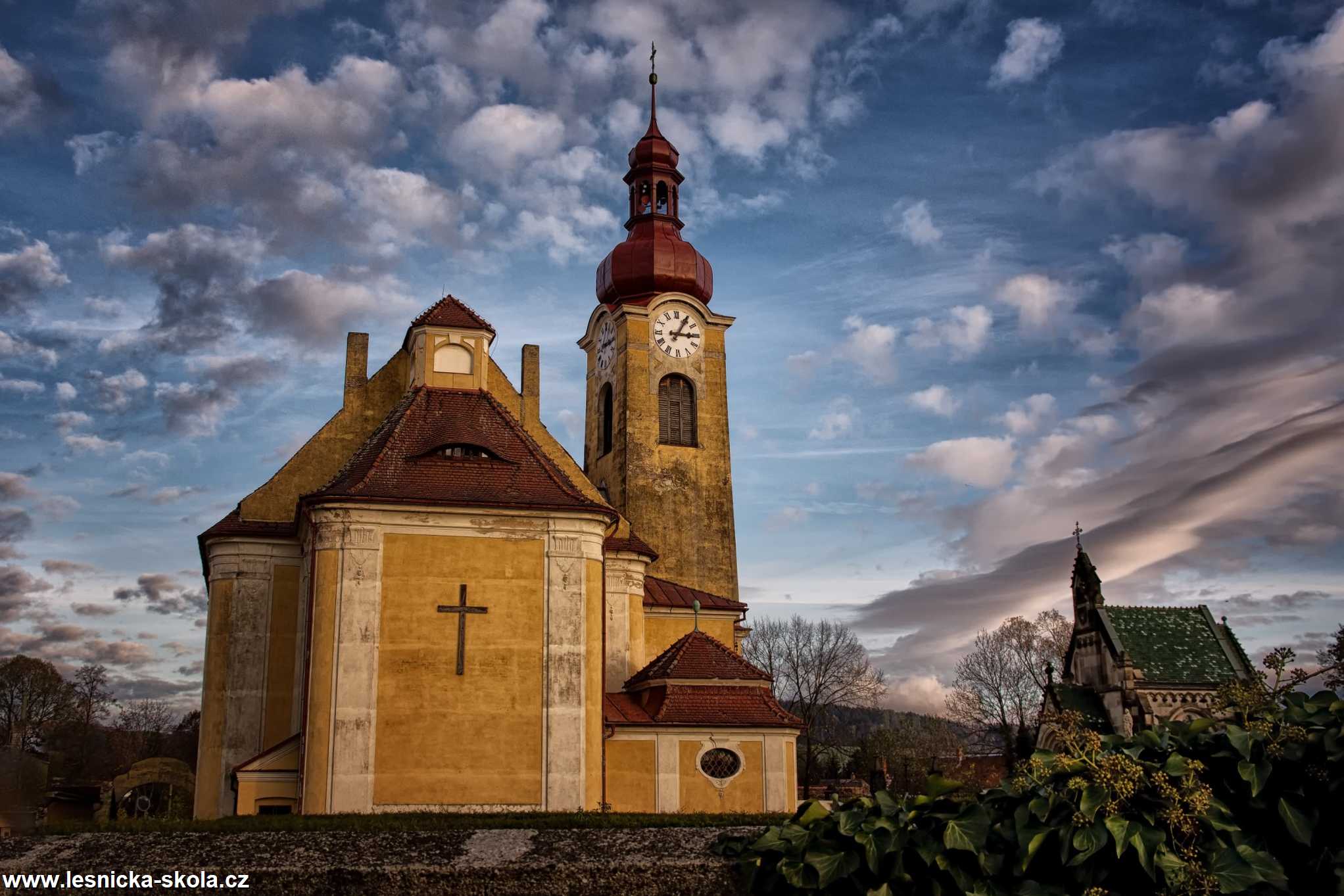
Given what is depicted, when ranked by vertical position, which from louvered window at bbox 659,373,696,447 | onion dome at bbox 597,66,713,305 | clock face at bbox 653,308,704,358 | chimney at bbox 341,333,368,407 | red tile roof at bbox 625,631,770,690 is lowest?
red tile roof at bbox 625,631,770,690

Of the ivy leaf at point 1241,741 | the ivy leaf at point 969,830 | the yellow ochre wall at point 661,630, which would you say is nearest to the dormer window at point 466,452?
the yellow ochre wall at point 661,630

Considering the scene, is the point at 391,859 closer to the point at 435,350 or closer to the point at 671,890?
the point at 671,890

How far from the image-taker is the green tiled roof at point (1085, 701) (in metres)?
44.7

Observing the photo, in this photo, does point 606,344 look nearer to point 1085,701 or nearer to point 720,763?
point 1085,701

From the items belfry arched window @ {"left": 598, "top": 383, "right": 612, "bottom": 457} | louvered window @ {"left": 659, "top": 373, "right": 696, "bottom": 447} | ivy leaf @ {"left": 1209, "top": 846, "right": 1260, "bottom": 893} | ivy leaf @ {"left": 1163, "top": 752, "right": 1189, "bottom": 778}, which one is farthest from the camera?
belfry arched window @ {"left": 598, "top": 383, "right": 612, "bottom": 457}

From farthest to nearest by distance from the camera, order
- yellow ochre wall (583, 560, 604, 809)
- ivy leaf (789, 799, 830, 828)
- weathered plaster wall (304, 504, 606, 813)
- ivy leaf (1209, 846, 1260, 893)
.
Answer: yellow ochre wall (583, 560, 604, 809) → weathered plaster wall (304, 504, 606, 813) → ivy leaf (789, 799, 830, 828) → ivy leaf (1209, 846, 1260, 893)

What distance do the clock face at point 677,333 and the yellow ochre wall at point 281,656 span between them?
21612mm

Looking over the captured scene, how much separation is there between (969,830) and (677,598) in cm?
2809

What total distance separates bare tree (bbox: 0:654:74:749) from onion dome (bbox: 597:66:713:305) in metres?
47.9

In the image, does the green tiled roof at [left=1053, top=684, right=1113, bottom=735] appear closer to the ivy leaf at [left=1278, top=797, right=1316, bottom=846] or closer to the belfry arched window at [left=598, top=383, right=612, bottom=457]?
the belfry arched window at [left=598, top=383, right=612, bottom=457]

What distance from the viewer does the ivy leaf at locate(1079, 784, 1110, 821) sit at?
22.4ft

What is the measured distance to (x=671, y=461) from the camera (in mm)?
45344

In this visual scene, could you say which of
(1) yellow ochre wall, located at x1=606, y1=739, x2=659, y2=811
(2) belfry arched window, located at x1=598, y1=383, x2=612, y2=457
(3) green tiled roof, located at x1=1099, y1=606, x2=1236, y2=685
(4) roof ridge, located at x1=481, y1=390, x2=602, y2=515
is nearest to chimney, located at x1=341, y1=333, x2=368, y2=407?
(4) roof ridge, located at x1=481, y1=390, x2=602, y2=515

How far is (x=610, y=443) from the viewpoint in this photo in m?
47.0
